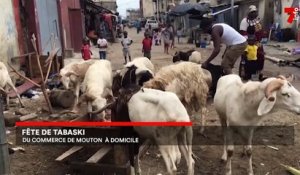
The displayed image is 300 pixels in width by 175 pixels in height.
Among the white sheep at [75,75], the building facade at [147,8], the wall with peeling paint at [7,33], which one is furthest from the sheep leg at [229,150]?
the building facade at [147,8]

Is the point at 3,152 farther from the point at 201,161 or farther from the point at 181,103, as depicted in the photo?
A: the point at 201,161

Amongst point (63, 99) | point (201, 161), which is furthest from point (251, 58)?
point (201, 161)

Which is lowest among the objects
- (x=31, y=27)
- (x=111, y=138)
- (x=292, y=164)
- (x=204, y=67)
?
(x=292, y=164)

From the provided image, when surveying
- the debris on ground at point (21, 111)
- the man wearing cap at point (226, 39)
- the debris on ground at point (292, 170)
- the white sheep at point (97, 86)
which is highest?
the man wearing cap at point (226, 39)

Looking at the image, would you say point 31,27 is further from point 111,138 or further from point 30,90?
point 111,138

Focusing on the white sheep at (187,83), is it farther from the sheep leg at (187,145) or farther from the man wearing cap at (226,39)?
the sheep leg at (187,145)

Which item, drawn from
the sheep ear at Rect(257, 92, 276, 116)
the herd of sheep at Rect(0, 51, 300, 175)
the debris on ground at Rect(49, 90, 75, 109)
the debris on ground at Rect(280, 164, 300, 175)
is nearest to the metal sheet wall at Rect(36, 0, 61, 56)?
the debris on ground at Rect(49, 90, 75, 109)

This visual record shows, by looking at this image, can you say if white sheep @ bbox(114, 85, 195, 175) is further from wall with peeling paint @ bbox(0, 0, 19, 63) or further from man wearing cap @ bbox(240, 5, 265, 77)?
wall with peeling paint @ bbox(0, 0, 19, 63)

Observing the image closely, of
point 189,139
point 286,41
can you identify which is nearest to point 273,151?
point 189,139

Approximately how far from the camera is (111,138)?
4.86 meters

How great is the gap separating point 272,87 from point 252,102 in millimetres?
331

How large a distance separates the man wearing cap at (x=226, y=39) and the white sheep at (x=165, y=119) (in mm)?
3136

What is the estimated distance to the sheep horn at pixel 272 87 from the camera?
419cm

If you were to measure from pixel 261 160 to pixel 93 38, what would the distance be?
927 inches
